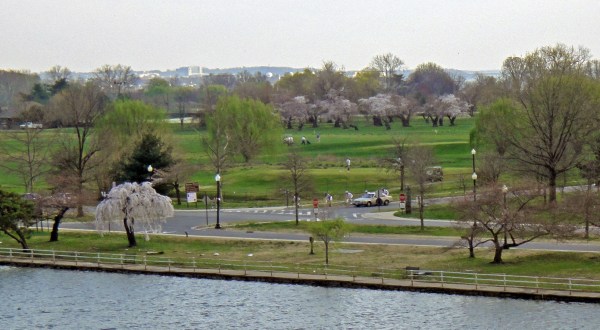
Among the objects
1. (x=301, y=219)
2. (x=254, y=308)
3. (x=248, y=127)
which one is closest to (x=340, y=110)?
(x=248, y=127)

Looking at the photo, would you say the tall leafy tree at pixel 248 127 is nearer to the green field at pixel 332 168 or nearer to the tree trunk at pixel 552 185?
the green field at pixel 332 168

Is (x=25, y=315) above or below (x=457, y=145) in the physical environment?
below

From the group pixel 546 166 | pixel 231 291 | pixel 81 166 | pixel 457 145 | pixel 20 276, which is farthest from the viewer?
pixel 457 145

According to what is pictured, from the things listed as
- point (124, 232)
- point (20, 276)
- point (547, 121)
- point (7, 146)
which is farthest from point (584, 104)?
point (7, 146)

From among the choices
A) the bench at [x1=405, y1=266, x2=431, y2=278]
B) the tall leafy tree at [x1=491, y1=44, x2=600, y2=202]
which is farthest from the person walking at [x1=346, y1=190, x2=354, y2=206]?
the bench at [x1=405, y1=266, x2=431, y2=278]

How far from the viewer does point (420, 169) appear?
240 ft

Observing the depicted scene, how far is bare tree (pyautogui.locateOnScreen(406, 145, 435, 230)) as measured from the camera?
230ft

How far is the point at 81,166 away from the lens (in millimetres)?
82250

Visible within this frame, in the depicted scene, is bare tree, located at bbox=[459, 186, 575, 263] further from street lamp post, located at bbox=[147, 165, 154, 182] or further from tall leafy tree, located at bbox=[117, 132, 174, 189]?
tall leafy tree, located at bbox=[117, 132, 174, 189]

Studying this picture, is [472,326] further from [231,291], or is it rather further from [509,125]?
[509,125]

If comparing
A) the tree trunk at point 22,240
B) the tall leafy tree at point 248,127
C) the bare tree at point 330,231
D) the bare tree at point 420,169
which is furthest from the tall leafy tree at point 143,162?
the bare tree at point 330,231

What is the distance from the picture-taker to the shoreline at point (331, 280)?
164 feet

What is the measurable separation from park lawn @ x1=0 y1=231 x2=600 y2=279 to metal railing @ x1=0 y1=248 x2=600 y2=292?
3.05 ft

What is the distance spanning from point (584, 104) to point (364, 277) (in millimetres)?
30426
